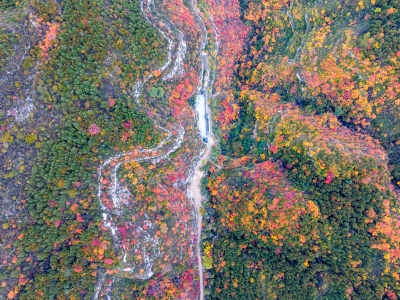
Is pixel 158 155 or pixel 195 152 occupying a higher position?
pixel 195 152

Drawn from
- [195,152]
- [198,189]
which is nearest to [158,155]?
[195,152]

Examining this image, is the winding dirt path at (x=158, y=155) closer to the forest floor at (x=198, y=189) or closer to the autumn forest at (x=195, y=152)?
the forest floor at (x=198, y=189)

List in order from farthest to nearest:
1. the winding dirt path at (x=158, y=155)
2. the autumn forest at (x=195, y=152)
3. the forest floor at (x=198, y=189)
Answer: the forest floor at (x=198, y=189)
the winding dirt path at (x=158, y=155)
the autumn forest at (x=195, y=152)

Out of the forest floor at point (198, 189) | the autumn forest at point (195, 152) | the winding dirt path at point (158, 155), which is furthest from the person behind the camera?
the forest floor at point (198, 189)

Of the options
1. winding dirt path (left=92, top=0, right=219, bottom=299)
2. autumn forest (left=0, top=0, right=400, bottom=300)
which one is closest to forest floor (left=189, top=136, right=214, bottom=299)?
winding dirt path (left=92, top=0, right=219, bottom=299)

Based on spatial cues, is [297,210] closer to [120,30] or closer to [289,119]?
[289,119]

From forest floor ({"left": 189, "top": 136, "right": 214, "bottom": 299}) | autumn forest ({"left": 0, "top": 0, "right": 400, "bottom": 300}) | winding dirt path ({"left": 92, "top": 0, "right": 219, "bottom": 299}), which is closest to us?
autumn forest ({"left": 0, "top": 0, "right": 400, "bottom": 300})

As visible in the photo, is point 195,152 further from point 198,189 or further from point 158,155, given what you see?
point 158,155

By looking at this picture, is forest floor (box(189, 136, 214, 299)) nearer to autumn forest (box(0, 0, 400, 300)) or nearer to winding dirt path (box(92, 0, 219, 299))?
winding dirt path (box(92, 0, 219, 299))

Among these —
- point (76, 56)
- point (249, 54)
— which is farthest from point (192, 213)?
point (249, 54)

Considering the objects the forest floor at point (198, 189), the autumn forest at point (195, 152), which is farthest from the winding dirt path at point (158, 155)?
the autumn forest at point (195, 152)

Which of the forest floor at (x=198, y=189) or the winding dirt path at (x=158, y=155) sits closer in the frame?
the winding dirt path at (x=158, y=155)
